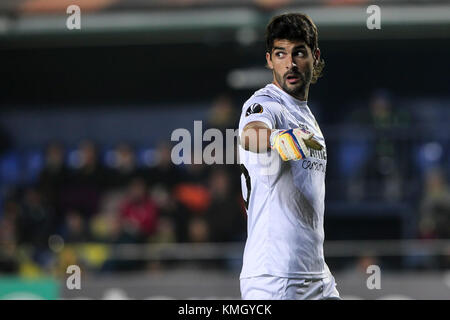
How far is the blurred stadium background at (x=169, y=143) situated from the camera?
842 centimetres

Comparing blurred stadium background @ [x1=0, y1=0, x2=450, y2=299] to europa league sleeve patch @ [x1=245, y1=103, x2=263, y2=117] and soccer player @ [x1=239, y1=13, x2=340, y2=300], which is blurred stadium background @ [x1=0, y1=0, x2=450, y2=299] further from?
europa league sleeve patch @ [x1=245, y1=103, x2=263, y2=117]

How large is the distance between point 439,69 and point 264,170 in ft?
27.9

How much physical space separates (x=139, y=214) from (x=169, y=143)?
1.26 metres

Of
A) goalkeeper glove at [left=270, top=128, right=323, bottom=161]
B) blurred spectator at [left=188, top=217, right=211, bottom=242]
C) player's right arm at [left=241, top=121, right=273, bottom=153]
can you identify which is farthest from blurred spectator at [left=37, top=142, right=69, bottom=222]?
goalkeeper glove at [left=270, top=128, right=323, bottom=161]

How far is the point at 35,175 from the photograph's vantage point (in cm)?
962

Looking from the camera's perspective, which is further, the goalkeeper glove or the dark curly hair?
the dark curly hair

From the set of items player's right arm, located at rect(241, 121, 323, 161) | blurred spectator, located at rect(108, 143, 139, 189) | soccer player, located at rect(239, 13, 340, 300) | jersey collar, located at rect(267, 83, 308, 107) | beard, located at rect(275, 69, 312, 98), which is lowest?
soccer player, located at rect(239, 13, 340, 300)

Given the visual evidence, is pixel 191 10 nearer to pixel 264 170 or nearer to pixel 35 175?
pixel 35 175

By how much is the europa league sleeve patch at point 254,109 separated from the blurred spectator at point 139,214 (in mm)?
5449

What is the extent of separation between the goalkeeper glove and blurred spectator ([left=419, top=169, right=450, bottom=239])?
19.1 ft

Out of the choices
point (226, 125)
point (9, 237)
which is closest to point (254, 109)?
point (226, 125)

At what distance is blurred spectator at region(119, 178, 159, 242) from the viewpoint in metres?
8.73

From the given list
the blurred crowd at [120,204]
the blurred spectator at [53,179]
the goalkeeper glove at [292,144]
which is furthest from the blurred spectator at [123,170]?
the goalkeeper glove at [292,144]
